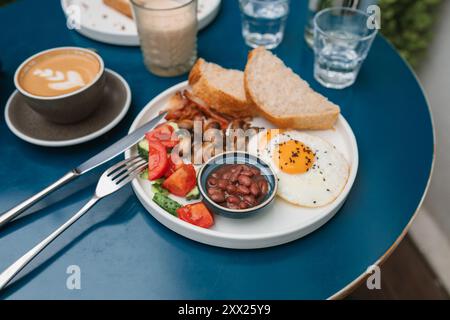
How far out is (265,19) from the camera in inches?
96.4

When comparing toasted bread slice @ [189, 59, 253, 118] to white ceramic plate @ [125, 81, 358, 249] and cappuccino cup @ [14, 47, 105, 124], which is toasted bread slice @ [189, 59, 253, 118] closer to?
cappuccino cup @ [14, 47, 105, 124]

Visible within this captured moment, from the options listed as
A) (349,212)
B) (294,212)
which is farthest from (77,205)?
(349,212)

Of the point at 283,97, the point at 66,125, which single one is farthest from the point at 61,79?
the point at 283,97

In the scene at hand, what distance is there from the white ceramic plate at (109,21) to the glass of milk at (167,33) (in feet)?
0.90

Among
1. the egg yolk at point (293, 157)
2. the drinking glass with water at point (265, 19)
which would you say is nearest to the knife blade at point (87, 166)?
the egg yolk at point (293, 157)

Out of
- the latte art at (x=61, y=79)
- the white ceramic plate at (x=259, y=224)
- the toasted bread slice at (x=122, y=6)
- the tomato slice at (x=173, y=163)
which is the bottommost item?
the white ceramic plate at (x=259, y=224)

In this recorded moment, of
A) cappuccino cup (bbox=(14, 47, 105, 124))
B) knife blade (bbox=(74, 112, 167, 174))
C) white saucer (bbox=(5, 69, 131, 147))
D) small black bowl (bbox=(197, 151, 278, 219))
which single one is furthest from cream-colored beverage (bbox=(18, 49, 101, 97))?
small black bowl (bbox=(197, 151, 278, 219))

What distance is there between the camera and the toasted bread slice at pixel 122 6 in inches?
100

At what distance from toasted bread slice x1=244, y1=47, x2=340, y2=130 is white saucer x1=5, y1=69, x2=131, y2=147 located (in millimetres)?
587

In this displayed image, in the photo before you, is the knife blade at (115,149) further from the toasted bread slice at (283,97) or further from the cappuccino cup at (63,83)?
the toasted bread slice at (283,97)
